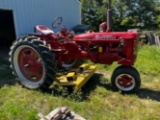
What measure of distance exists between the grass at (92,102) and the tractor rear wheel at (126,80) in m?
0.17

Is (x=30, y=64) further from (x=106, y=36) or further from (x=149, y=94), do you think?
(x=149, y=94)

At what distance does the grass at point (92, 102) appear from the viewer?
3805 mm

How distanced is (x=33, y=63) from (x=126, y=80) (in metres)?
1.79

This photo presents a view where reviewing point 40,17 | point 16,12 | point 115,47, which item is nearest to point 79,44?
point 115,47


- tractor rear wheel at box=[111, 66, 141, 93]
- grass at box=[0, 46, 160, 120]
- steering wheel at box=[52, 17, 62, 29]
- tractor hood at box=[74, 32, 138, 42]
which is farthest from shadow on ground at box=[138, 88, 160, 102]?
steering wheel at box=[52, 17, 62, 29]

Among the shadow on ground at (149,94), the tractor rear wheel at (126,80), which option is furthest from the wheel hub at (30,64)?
the shadow on ground at (149,94)

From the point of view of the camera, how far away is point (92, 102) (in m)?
4.28

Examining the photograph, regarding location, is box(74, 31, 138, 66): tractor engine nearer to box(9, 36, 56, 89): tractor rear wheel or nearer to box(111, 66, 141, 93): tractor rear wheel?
box(111, 66, 141, 93): tractor rear wheel

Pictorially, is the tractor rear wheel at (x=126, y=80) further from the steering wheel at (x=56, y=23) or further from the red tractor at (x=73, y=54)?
the steering wheel at (x=56, y=23)

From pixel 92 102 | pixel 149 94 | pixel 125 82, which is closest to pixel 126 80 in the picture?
pixel 125 82

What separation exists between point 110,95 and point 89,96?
38cm

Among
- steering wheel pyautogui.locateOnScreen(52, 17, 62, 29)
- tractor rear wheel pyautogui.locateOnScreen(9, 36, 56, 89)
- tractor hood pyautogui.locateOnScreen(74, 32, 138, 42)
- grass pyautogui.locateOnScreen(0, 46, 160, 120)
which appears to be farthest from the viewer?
steering wheel pyautogui.locateOnScreen(52, 17, 62, 29)

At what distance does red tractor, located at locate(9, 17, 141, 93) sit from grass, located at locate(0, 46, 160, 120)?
9.6 inches

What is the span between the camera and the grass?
3805mm
